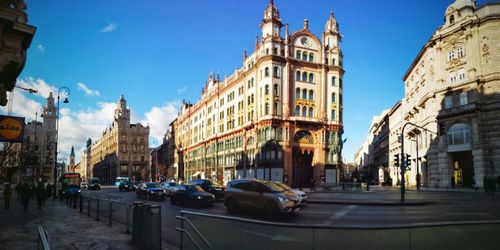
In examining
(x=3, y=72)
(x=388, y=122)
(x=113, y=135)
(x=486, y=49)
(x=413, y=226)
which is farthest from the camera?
(x=113, y=135)

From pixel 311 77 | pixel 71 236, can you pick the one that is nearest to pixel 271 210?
pixel 71 236

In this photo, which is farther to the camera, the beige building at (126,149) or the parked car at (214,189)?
the beige building at (126,149)

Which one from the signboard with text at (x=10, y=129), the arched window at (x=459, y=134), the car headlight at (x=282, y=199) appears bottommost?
the car headlight at (x=282, y=199)

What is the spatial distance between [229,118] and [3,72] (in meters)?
57.5

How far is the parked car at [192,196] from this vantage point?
22219 millimetres

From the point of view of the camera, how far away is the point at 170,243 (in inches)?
422

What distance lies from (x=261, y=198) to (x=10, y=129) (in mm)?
11463

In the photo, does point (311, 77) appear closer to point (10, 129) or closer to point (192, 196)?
point (192, 196)

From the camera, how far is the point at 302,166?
6066cm

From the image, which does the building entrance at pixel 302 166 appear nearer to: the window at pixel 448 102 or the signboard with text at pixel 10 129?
the window at pixel 448 102

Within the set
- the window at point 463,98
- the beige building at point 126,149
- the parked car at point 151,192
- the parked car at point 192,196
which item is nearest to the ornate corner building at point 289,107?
the window at point 463,98

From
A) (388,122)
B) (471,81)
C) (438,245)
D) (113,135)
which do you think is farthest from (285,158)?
(113,135)

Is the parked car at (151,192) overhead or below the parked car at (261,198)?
below

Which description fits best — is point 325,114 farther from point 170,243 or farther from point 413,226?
point 413,226
